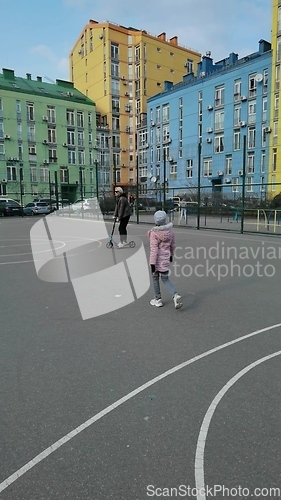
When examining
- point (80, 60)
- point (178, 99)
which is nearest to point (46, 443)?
point (178, 99)

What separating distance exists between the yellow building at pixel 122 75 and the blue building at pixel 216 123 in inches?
331

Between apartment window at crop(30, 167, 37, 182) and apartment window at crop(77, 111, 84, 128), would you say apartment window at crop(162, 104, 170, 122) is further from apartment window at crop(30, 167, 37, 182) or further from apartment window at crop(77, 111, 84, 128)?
apartment window at crop(30, 167, 37, 182)

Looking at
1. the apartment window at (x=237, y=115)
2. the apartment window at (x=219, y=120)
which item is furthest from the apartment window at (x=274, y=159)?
the apartment window at (x=219, y=120)

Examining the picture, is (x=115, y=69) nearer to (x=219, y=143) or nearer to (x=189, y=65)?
(x=189, y=65)

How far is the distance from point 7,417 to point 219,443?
162 centimetres

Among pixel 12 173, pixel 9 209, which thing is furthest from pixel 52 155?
pixel 9 209

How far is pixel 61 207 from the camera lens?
3247cm

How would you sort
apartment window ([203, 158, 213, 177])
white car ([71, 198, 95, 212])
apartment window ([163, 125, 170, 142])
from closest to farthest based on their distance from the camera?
white car ([71, 198, 95, 212]), apartment window ([203, 158, 213, 177]), apartment window ([163, 125, 170, 142])

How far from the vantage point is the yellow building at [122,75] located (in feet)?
173

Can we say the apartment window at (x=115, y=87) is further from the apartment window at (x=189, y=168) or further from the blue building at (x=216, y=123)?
the apartment window at (x=189, y=168)

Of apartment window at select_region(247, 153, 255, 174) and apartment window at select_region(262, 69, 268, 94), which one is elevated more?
apartment window at select_region(262, 69, 268, 94)

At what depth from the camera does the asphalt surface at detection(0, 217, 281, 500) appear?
86.1 inches

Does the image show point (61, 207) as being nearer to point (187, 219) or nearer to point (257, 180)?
point (187, 219)

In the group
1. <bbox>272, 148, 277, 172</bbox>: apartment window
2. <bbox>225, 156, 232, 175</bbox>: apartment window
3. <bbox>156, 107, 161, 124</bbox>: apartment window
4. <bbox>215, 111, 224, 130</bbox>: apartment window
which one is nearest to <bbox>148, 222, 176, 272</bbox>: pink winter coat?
<bbox>272, 148, 277, 172</bbox>: apartment window
